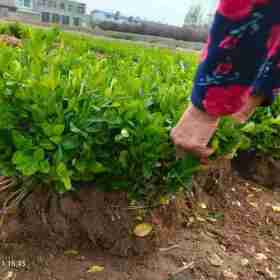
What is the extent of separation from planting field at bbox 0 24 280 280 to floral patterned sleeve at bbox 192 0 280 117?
0.42 metres

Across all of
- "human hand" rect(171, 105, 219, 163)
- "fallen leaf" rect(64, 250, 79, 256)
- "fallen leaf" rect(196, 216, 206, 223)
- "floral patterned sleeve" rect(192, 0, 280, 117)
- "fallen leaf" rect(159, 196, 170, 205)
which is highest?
"floral patterned sleeve" rect(192, 0, 280, 117)

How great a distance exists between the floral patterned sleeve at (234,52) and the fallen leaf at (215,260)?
0.89 meters

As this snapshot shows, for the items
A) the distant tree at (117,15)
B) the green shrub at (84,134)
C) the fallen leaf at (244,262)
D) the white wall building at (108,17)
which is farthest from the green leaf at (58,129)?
the distant tree at (117,15)

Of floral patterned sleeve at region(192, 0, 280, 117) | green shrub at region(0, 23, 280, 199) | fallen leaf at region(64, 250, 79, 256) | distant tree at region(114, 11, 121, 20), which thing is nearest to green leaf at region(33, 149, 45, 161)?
green shrub at region(0, 23, 280, 199)

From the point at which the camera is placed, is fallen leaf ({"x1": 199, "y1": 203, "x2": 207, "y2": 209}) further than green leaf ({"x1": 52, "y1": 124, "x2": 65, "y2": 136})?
Yes

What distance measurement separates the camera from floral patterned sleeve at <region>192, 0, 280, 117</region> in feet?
2.46

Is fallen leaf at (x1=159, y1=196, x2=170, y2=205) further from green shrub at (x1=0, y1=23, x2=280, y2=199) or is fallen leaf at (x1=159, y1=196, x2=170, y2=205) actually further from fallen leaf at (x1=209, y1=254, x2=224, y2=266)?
fallen leaf at (x1=209, y1=254, x2=224, y2=266)

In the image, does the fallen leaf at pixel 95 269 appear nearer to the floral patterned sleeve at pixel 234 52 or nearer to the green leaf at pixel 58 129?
the green leaf at pixel 58 129

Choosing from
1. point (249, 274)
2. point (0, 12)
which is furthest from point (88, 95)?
point (0, 12)

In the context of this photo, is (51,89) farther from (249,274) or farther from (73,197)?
(249,274)

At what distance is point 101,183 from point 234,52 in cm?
82

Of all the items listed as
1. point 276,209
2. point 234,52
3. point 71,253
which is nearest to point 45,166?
point 71,253

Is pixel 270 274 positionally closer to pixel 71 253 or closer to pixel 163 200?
pixel 163 200

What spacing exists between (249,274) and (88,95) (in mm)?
901
